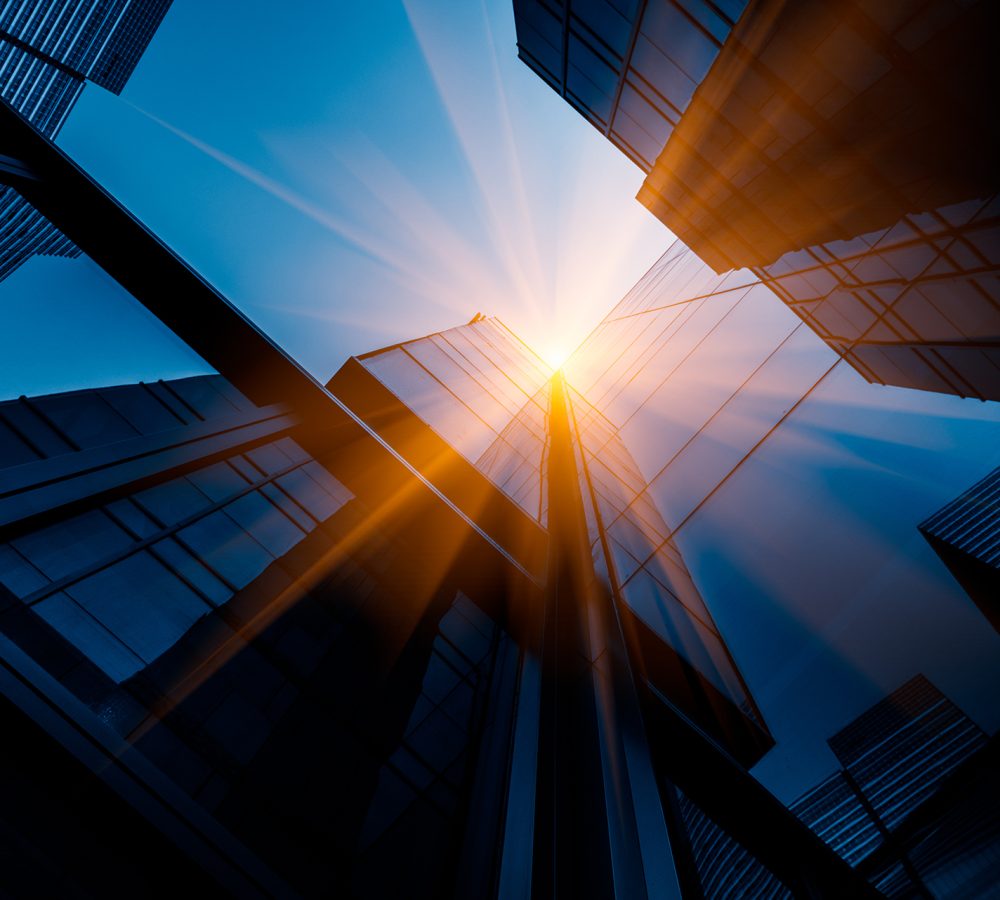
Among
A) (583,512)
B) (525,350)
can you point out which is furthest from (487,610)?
(525,350)

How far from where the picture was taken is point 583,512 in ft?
24.3

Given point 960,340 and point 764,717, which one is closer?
point 764,717

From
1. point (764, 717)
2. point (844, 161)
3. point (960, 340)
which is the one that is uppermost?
point (844, 161)

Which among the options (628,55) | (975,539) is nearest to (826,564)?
(975,539)

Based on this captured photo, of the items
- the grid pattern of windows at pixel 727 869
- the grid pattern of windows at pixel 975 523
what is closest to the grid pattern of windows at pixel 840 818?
the grid pattern of windows at pixel 727 869

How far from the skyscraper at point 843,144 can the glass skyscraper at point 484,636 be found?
0.44ft

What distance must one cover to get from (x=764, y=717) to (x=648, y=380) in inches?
362

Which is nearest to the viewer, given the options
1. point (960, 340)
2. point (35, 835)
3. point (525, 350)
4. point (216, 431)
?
point (35, 835)

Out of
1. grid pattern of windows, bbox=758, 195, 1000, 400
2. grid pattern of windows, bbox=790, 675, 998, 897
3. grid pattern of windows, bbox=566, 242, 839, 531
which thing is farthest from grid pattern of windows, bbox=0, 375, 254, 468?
grid pattern of windows, bbox=758, 195, 1000, 400

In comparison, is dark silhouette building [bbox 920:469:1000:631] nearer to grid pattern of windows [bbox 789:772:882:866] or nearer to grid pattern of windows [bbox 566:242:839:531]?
grid pattern of windows [bbox 789:772:882:866]

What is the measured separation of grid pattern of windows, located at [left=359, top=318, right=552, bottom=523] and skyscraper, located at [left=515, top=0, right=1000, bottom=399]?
6.41 m

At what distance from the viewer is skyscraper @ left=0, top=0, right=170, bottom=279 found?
82.4 metres

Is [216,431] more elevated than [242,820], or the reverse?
[216,431]

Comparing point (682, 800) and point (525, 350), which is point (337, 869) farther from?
point (525, 350)
